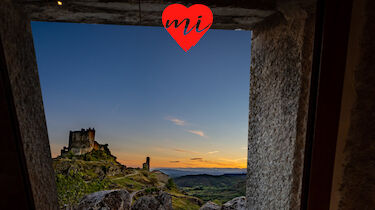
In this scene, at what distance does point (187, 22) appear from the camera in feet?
4.85

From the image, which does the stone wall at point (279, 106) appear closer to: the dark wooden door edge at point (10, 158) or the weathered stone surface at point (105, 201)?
the weathered stone surface at point (105, 201)

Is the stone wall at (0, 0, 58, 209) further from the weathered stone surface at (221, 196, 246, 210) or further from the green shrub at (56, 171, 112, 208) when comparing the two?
the weathered stone surface at (221, 196, 246, 210)

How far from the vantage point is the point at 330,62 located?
1.25 metres

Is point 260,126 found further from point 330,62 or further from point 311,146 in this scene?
point 330,62

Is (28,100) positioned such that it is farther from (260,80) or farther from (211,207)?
(211,207)

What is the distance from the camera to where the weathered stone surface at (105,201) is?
7.48 feet

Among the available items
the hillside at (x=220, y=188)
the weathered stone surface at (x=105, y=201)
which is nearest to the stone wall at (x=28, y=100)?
the weathered stone surface at (x=105, y=201)

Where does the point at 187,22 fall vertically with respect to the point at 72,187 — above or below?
above

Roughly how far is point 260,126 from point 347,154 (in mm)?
610

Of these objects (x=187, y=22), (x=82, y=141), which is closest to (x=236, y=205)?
(x=187, y=22)

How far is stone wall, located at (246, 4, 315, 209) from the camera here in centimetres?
132

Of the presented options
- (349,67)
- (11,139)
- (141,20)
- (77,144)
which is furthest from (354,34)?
(77,144)

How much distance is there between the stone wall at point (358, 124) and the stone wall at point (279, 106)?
220 mm

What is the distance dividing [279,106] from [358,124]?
0.45 metres
